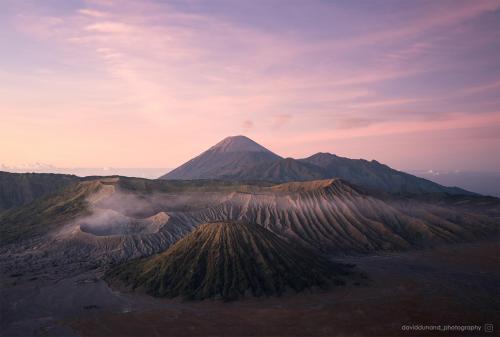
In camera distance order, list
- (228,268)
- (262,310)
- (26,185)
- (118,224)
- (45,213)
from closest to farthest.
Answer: (262,310) → (228,268) → (118,224) → (45,213) → (26,185)

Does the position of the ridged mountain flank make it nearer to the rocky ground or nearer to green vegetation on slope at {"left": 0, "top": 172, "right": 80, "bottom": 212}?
the rocky ground

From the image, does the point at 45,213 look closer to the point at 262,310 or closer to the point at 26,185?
the point at 26,185

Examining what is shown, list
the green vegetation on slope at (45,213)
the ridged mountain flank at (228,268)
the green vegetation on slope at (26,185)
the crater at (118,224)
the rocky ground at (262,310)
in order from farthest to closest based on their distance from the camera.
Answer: the green vegetation on slope at (26,185) < the green vegetation on slope at (45,213) < the crater at (118,224) < the ridged mountain flank at (228,268) < the rocky ground at (262,310)

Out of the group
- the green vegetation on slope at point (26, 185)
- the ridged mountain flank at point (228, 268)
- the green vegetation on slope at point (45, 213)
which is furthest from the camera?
the green vegetation on slope at point (26, 185)

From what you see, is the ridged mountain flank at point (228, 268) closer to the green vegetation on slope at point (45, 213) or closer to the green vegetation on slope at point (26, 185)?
the green vegetation on slope at point (45, 213)

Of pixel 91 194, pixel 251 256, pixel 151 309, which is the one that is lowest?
pixel 151 309

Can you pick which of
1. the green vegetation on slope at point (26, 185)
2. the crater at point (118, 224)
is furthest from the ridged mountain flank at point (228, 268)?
the green vegetation on slope at point (26, 185)

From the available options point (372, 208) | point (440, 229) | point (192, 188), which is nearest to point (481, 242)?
point (440, 229)

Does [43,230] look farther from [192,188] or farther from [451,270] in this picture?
[451,270]

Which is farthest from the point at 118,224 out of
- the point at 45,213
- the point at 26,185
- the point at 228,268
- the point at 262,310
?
the point at 26,185
